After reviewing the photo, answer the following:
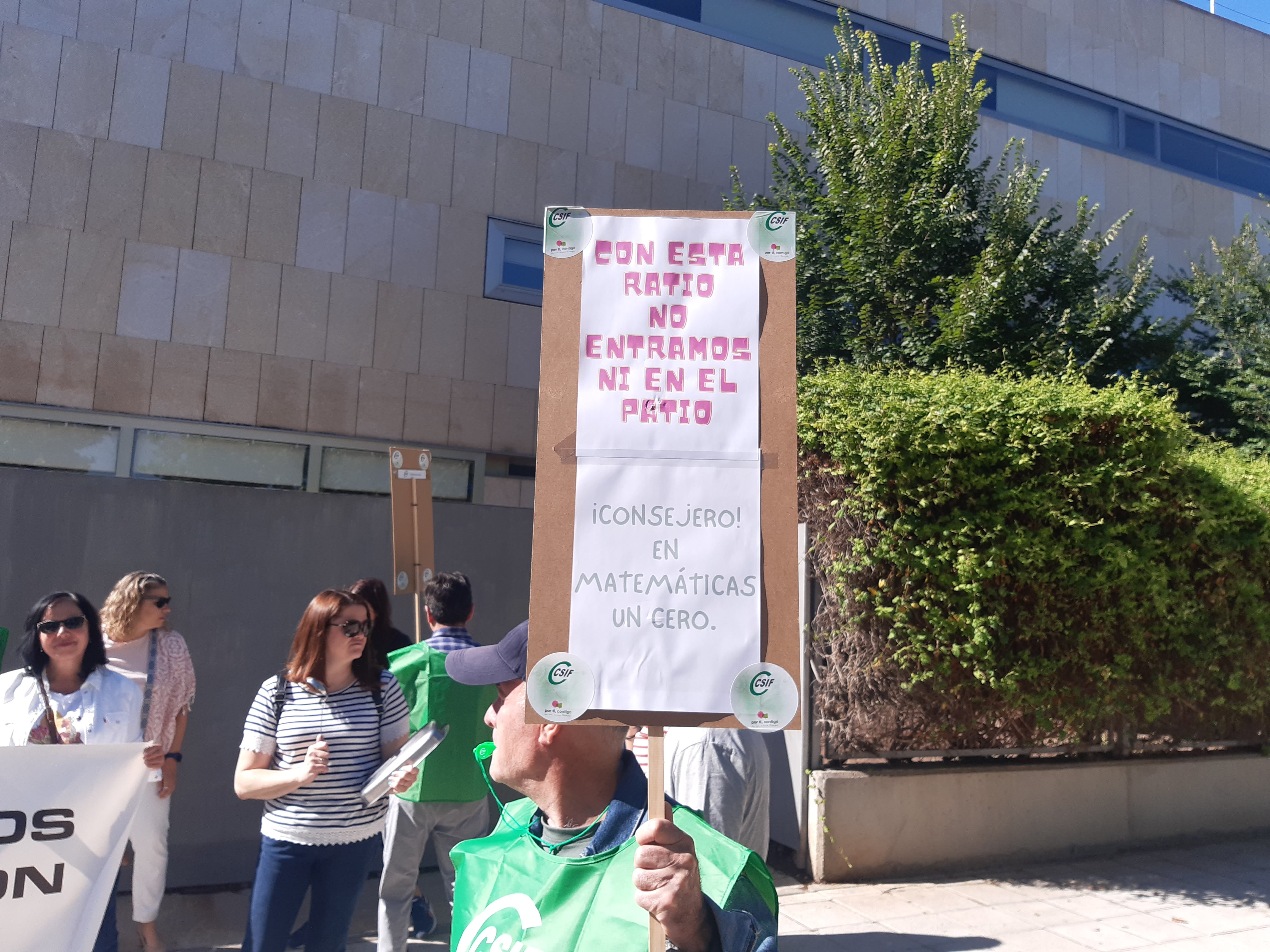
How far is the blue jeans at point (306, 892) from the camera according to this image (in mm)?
3453

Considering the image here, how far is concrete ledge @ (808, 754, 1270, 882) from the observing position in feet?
20.2

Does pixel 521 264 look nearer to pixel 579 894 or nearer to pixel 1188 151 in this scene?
pixel 579 894

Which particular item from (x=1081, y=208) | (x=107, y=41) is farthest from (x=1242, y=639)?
(x=107, y=41)

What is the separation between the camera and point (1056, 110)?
44.8 ft

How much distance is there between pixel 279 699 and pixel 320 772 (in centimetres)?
37

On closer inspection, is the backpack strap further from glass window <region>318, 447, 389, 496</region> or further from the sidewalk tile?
glass window <region>318, 447, 389, 496</region>

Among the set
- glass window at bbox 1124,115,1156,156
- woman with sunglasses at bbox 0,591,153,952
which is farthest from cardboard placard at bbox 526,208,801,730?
glass window at bbox 1124,115,1156,156

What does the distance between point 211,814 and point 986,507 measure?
5.15 metres

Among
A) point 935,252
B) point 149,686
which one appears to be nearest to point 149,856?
point 149,686

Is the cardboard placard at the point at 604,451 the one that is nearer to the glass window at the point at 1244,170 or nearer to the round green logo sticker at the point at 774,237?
the round green logo sticker at the point at 774,237

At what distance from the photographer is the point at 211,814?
19.2 feet

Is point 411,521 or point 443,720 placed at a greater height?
point 411,521

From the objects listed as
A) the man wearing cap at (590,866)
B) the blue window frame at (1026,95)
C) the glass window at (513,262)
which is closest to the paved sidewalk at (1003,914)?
the man wearing cap at (590,866)

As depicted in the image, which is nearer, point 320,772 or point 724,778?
point 320,772
